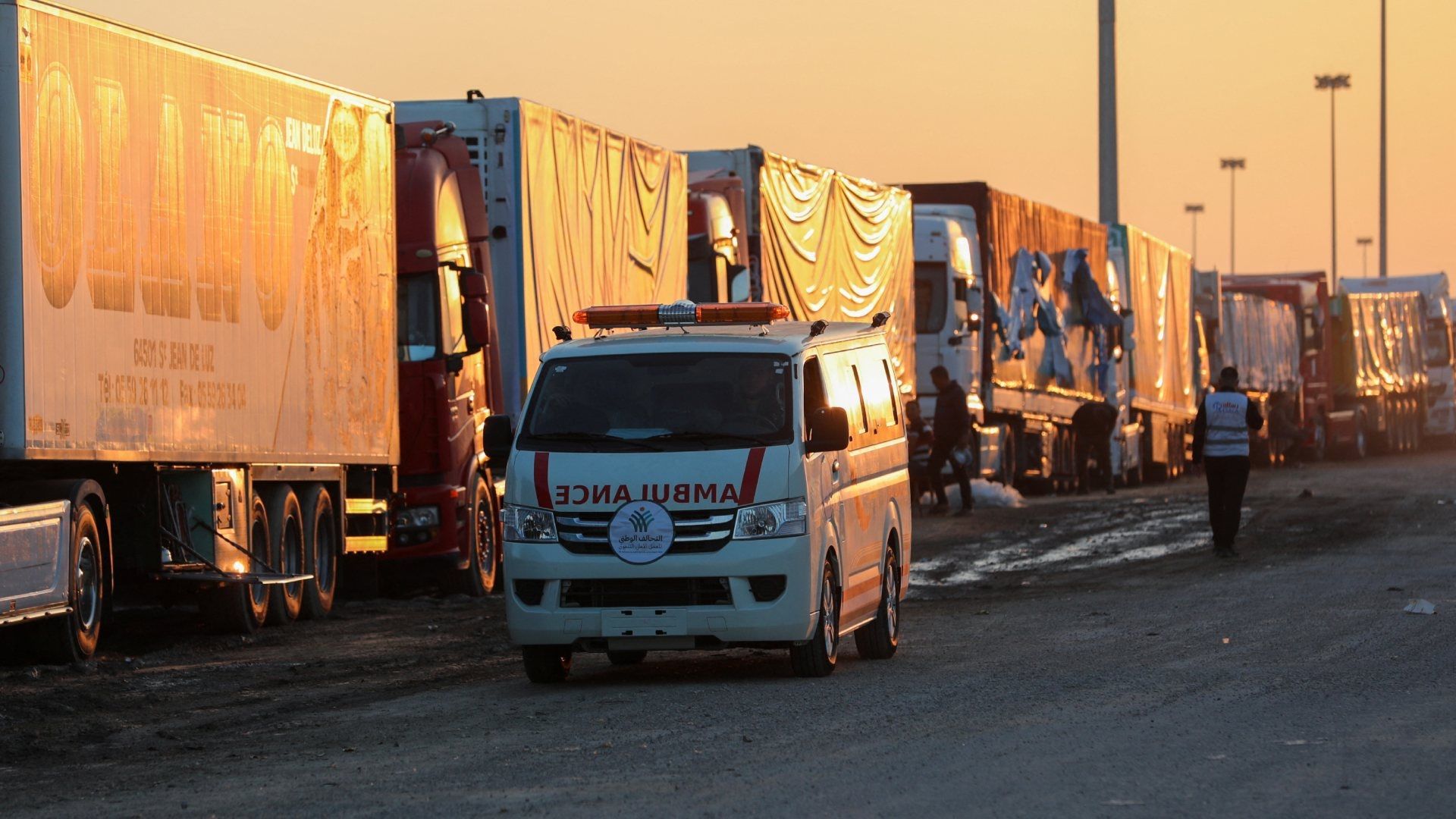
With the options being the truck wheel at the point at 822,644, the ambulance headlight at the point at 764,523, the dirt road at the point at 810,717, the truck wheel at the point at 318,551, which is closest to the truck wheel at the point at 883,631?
the dirt road at the point at 810,717

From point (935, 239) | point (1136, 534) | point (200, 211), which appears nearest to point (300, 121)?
point (200, 211)

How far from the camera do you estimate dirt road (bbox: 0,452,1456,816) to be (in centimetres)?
886

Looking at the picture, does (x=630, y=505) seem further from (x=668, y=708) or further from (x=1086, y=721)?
(x=1086, y=721)

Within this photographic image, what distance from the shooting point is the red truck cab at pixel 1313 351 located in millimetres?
54000

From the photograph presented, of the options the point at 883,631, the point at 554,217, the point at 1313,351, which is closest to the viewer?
the point at 883,631

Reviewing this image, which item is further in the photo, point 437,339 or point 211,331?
point 437,339

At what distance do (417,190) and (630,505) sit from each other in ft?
23.6

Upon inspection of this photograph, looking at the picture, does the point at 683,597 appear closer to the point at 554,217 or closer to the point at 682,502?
the point at 682,502

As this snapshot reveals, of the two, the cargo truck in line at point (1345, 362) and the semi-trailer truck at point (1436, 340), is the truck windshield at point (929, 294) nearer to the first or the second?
the cargo truck in line at point (1345, 362)

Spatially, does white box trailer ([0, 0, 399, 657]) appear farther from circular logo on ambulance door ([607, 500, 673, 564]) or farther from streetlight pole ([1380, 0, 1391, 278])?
streetlight pole ([1380, 0, 1391, 278])

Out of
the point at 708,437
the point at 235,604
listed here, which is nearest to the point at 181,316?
the point at 235,604

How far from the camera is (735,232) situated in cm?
2494

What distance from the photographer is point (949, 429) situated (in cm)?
2952

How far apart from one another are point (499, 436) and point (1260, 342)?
38514 millimetres
